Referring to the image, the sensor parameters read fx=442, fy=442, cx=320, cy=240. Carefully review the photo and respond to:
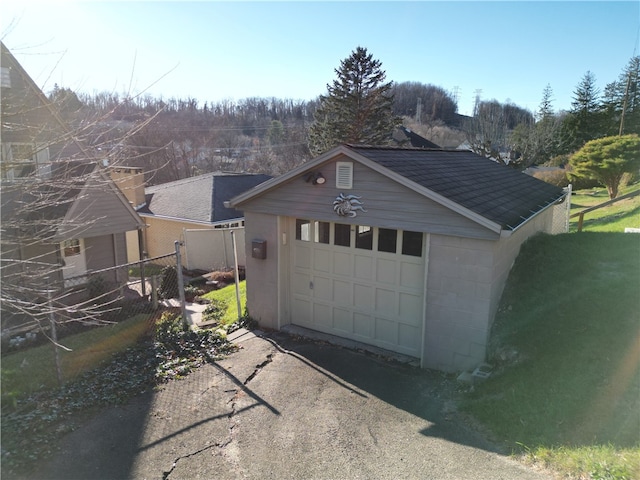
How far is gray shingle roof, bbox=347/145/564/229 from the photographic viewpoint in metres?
7.46

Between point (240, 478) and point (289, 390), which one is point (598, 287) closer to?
point (289, 390)

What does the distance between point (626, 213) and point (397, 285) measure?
11.7 metres

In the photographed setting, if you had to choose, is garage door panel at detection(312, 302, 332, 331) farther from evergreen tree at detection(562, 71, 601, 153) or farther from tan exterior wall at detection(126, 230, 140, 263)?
evergreen tree at detection(562, 71, 601, 153)

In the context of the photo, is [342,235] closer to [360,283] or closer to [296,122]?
[360,283]

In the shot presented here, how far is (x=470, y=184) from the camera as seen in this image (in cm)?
894

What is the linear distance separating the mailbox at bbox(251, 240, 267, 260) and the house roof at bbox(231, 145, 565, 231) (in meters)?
0.95

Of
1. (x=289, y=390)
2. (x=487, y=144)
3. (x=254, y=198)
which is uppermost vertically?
(x=487, y=144)

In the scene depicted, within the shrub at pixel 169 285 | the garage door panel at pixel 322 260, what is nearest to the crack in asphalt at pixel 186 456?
the garage door panel at pixel 322 260

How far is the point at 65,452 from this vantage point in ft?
17.3

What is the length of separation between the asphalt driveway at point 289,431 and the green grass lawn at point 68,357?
5.50 ft

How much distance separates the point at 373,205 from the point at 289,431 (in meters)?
4.04

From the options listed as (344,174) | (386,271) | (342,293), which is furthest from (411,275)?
(344,174)

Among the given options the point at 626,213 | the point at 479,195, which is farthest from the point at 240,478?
the point at 626,213

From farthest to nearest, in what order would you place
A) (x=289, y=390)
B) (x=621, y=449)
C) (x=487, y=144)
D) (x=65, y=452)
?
1. (x=487, y=144)
2. (x=289, y=390)
3. (x=65, y=452)
4. (x=621, y=449)
